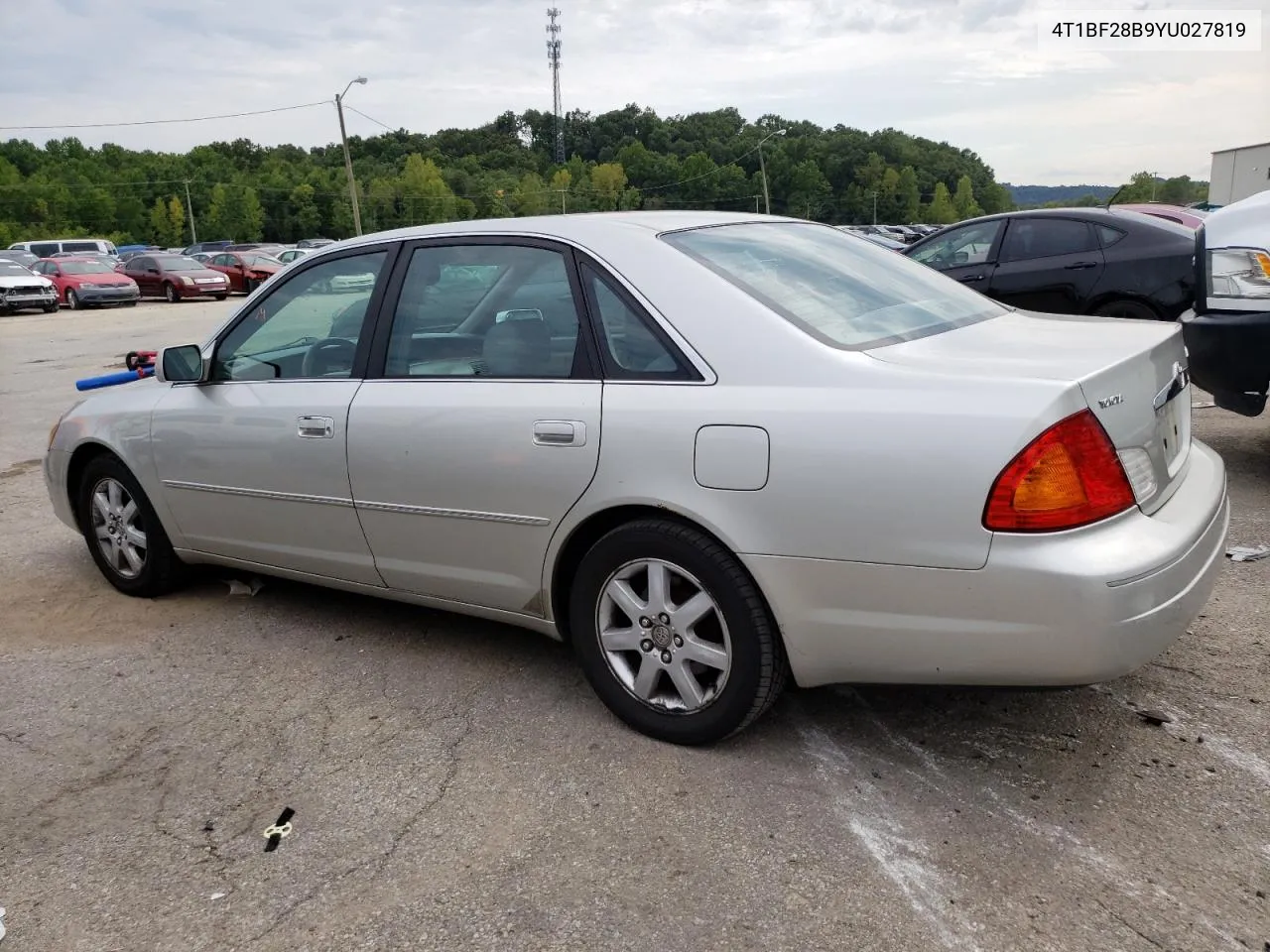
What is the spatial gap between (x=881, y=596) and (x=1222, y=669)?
5.05ft

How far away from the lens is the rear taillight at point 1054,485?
237 cm

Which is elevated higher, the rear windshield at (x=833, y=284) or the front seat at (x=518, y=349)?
the rear windshield at (x=833, y=284)

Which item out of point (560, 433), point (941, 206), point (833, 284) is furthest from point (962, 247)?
point (941, 206)

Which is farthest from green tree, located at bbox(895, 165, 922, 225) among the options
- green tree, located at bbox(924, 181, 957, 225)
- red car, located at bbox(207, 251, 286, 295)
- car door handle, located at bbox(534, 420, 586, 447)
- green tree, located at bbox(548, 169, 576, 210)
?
car door handle, located at bbox(534, 420, 586, 447)

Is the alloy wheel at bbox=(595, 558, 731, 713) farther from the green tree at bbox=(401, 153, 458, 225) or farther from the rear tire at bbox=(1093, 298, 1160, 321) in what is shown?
the green tree at bbox=(401, 153, 458, 225)

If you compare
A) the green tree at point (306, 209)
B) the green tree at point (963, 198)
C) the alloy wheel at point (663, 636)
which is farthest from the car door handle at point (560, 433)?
the green tree at point (963, 198)

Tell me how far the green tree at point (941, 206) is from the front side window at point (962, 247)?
102 metres

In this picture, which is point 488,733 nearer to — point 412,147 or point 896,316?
point 896,316

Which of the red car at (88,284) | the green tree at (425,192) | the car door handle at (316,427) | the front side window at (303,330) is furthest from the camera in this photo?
the green tree at (425,192)

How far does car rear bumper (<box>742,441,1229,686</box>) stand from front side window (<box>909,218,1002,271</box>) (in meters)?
6.92

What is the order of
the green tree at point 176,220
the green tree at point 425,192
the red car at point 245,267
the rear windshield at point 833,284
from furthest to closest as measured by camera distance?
1. the green tree at point 176,220
2. the green tree at point 425,192
3. the red car at point 245,267
4. the rear windshield at point 833,284

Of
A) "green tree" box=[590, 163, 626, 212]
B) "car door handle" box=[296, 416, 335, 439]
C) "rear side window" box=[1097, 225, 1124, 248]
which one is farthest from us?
"green tree" box=[590, 163, 626, 212]

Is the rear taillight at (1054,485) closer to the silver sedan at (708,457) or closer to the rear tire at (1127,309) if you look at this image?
the silver sedan at (708,457)

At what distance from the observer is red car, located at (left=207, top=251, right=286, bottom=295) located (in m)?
31.0
